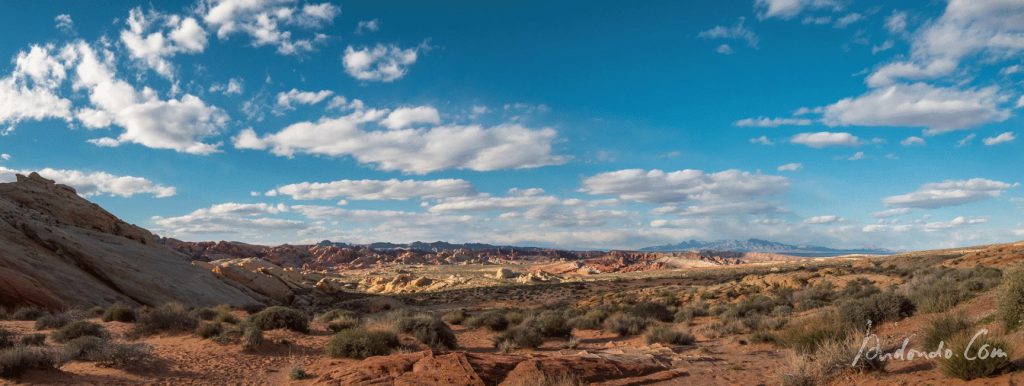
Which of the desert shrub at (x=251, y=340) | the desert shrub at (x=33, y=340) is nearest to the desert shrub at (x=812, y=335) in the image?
the desert shrub at (x=251, y=340)

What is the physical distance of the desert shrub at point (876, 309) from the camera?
1284cm

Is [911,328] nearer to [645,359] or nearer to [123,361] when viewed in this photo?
[645,359]

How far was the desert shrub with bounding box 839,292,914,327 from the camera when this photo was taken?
12.8m

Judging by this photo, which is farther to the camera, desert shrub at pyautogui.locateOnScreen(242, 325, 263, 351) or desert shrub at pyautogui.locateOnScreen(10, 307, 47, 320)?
desert shrub at pyautogui.locateOnScreen(10, 307, 47, 320)

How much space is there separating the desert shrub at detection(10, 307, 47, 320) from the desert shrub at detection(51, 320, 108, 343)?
7504 millimetres

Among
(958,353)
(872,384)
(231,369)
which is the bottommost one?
(231,369)

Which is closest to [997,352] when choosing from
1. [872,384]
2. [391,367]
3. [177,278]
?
[872,384]

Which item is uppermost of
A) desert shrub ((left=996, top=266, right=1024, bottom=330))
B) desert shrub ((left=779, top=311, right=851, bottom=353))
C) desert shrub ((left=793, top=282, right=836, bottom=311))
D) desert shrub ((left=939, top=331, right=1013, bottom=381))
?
desert shrub ((left=996, top=266, right=1024, bottom=330))

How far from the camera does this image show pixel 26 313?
61.8 ft

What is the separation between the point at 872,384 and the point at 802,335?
2.93m

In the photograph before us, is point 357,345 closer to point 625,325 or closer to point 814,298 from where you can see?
point 625,325

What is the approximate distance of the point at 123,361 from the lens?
10594mm

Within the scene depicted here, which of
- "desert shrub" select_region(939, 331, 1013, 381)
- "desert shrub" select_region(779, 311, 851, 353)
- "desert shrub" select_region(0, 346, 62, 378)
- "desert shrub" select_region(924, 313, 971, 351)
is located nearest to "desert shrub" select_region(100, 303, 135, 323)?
"desert shrub" select_region(0, 346, 62, 378)

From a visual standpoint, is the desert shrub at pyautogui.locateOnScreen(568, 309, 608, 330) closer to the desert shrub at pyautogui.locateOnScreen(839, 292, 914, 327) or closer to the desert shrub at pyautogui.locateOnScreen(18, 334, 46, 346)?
the desert shrub at pyautogui.locateOnScreen(839, 292, 914, 327)
